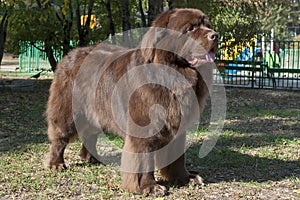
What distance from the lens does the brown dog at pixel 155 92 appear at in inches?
176

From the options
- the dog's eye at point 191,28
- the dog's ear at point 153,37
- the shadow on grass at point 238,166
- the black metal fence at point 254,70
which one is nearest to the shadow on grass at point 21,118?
the shadow on grass at point 238,166

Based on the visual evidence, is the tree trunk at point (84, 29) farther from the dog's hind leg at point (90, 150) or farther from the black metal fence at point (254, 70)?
the dog's hind leg at point (90, 150)

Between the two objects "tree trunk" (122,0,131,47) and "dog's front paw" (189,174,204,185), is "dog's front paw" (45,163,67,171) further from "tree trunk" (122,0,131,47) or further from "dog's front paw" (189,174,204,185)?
"tree trunk" (122,0,131,47)

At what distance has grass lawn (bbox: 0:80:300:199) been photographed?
495cm

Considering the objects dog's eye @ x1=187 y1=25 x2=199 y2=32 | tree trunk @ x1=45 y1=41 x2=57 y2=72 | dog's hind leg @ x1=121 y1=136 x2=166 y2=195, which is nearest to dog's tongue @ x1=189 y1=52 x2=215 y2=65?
dog's eye @ x1=187 y1=25 x2=199 y2=32

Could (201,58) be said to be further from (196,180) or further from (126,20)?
(126,20)

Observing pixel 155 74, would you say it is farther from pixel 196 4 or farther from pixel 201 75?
pixel 196 4

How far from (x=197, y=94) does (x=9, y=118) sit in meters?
5.86

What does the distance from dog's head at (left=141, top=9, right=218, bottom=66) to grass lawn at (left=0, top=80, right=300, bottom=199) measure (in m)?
1.37

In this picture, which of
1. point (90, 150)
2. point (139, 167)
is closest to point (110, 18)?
point (90, 150)

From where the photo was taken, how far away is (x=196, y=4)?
41.1ft

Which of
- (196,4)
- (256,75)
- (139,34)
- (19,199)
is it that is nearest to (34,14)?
(139,34)

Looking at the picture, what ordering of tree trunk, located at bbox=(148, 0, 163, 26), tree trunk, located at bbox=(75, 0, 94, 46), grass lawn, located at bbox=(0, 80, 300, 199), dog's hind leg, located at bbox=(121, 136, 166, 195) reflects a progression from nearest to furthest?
1. dog's hind leg, located at bbox=(121, 136, 166, 195)
2. grass lawn, located at bbox=(0, 80, 300, 199)
3. tree trunk, located at bbox=(148, 0, 163, 26)
4. tree trunk, located at bbox=(75, 0, 94, 46)

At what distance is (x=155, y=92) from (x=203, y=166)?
1.78m
